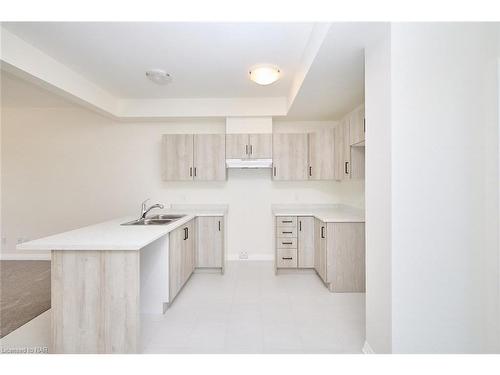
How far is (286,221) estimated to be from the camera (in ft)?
12.0

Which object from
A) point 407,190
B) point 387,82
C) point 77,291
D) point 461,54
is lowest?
point 77,291

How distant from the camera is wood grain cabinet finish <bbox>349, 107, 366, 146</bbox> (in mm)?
2795

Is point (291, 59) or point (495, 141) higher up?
point (291, 59)

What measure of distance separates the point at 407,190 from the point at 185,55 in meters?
2.37

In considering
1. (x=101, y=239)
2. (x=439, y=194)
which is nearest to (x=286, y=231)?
(x=439, y=194)

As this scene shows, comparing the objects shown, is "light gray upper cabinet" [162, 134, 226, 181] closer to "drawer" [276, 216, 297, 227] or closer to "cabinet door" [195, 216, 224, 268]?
"cabinet door" [195, 216, 224, 268]

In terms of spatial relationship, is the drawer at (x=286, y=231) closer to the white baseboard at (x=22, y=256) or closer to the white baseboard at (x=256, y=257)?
the white baseboard at (x=256, y=257)

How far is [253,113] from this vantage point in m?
3.92

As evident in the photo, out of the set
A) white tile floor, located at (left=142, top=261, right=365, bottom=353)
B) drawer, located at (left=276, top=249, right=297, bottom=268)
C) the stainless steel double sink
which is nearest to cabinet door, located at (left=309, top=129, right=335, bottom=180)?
drawer, located at (left=276, top=249, right=297, bottom=268)

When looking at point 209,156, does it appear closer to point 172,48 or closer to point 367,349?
point 172,48

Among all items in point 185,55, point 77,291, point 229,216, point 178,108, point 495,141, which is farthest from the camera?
point 229,216

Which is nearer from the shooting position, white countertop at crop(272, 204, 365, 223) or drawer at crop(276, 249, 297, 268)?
white countertop at crop(272, 204, 365, 223)
